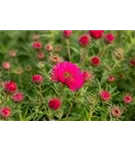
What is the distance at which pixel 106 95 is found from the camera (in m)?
2.00

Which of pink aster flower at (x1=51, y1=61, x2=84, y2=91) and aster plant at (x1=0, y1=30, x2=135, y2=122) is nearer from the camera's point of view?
pink aster flower at (x1=51, y1=61, x2=84, y2=91)

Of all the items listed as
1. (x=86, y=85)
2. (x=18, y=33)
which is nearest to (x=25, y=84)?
(x=86, y=85)

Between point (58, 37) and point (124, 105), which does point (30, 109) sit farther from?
point (58, 37)

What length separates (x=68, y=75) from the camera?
1.84 meters

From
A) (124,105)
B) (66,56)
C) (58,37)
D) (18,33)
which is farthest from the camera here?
(18,33)

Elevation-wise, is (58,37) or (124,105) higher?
(58,37)

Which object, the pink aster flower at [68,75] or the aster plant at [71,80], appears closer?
the pink aster flower at [68,75]

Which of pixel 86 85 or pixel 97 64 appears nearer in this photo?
pixel 86 85

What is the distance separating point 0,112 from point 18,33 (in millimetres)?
1386

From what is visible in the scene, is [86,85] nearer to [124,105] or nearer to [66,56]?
[124,105]

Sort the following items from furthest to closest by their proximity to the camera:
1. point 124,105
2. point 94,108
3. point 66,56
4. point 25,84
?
point 66,56, point 25,84, point 124,105, point 94,108

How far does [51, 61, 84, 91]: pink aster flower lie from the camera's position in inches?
72.2

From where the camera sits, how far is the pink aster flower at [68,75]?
1834mm
